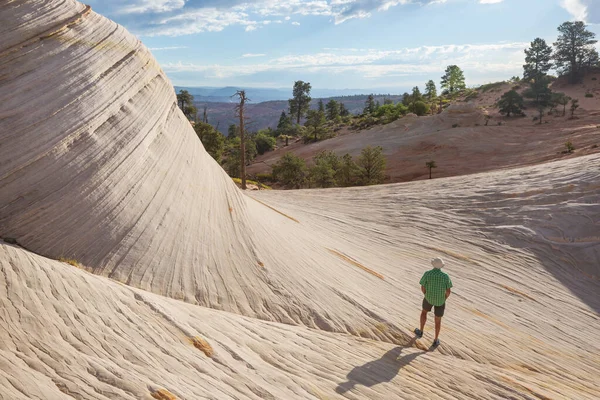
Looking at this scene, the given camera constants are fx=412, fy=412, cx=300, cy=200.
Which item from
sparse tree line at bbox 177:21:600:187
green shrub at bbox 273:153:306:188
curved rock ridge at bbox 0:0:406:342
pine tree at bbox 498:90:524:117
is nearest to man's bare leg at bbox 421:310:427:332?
curved rock ridge at bbox 0:0:406:342

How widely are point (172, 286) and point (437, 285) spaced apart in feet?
16.3

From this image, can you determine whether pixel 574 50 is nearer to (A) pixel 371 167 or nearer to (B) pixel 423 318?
(A) pixel 371 167

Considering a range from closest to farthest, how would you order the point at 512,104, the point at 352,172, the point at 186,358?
the point at 186,358 < the point at 352,172 < the point at 512,104

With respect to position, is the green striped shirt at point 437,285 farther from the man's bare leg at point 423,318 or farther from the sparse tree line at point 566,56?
the sparse tree line at point 566,56

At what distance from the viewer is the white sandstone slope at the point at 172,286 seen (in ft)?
17.0

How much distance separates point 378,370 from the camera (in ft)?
22.9

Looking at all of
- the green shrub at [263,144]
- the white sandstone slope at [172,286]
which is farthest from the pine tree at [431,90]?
the white sandstone slope at [172,286]

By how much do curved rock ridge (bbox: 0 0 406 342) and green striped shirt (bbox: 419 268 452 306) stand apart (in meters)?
1.22

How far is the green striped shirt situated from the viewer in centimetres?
801

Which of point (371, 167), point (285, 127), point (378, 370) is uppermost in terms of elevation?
point (285, 127)

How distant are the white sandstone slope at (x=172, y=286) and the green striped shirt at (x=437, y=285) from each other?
1005 millimetres

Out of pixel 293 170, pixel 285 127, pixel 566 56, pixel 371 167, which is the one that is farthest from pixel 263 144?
pixel 566 56

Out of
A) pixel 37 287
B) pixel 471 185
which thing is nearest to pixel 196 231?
pixel 37 287

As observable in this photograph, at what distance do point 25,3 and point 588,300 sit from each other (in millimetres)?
15758
